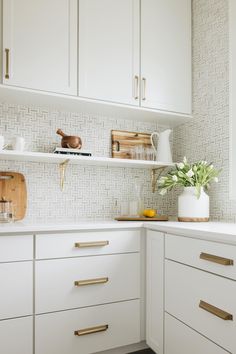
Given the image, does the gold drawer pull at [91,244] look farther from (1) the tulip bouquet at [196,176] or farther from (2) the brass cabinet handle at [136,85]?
(2) the brass cabinet handle at [136,85]

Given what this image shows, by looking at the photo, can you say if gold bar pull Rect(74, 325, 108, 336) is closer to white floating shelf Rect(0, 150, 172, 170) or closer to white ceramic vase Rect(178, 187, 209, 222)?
white ceramic vase Rect(178, 187, 209, 222)

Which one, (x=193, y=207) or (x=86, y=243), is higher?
(x=193, y=207)

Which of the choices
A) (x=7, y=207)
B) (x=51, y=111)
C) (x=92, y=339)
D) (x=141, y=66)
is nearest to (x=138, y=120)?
(x=141, y=66)

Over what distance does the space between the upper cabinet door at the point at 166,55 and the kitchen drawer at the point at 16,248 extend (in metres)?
1.24

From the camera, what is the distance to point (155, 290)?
70.2 inches

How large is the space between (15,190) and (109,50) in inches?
45.3

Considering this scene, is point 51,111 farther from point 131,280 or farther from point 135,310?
point 135,310

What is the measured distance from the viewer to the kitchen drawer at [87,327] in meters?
1.64

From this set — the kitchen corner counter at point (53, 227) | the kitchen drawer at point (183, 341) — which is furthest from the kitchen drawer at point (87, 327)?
the kitchen corner counter at point (53, 227)

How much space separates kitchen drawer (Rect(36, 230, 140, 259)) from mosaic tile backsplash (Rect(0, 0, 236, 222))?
0.49 meters

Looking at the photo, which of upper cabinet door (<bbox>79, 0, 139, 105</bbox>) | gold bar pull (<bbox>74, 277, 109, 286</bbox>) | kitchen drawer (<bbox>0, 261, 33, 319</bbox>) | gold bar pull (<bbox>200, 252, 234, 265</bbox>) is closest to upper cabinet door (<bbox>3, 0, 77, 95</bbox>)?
upper cabinet door (<bbox>79, 0, 139, 105</bbox>)

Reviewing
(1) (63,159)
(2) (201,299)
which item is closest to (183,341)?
(2) (201,299)

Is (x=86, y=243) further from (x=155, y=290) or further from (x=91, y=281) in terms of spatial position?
(x=155, y=290)

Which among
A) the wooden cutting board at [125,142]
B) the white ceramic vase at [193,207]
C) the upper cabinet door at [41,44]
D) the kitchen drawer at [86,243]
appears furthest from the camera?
the wooden cutting board at [125,142]
